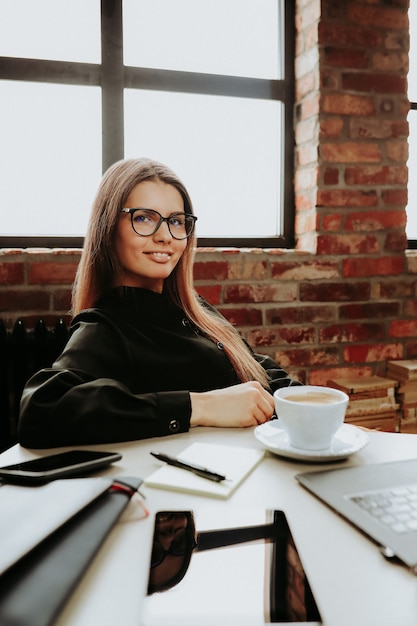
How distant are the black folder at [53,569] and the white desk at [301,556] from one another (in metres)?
0.02

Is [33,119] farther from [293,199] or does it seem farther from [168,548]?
[168,548]

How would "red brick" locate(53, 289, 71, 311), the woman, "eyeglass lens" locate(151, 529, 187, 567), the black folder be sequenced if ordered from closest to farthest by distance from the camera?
the black folder, "eyeglass lens" locate(151, 529, 187, 567), the woman, "red brick" locate(53, 289, 71, 311)

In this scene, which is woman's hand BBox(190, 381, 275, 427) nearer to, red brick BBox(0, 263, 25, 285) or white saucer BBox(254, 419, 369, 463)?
white saucer BBox(254, 419, 369, 463)

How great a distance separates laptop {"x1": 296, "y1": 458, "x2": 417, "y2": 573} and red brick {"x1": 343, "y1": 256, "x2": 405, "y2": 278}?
1.45 m

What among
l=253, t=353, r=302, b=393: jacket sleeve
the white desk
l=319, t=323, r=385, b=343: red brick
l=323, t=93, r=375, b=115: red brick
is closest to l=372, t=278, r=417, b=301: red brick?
l=319, t=323, r=385, b=343: red brick

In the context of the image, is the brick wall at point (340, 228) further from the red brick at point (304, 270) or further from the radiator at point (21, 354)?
the radiator at point (21, 354)

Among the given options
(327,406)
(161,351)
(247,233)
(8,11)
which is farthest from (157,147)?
(327,406)

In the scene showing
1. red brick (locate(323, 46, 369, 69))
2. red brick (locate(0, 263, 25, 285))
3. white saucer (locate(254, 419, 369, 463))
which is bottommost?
white saucer (locate(254, 419, 369, 463))

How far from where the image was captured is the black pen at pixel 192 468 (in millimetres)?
681

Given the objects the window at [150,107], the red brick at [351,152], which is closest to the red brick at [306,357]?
the window at [150,107]

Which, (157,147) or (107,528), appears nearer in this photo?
(107,528)

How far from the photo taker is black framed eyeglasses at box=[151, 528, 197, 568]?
501mm

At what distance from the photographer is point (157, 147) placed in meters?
2.10

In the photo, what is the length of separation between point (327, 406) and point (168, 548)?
1.08 feet
